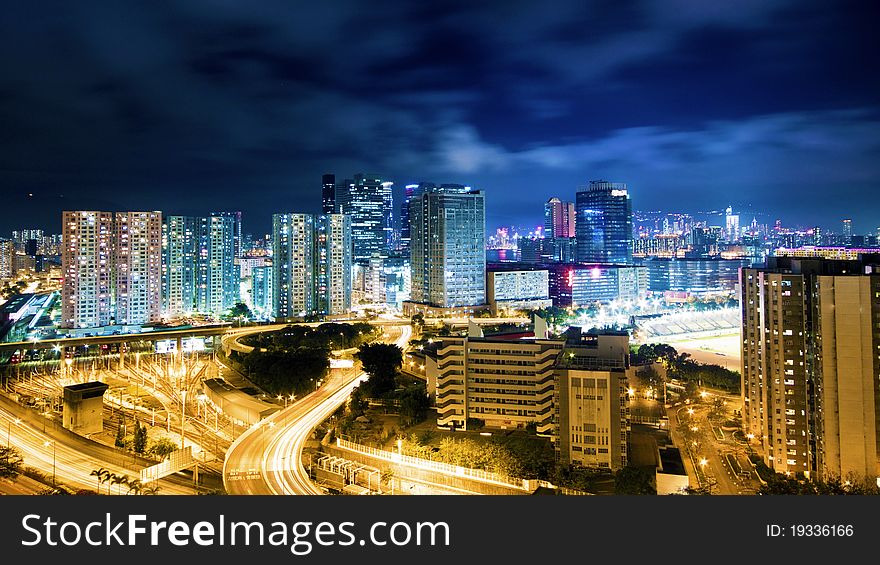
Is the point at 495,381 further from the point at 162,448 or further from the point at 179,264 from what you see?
the point at 179,264

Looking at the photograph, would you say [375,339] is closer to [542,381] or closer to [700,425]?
[542,381]

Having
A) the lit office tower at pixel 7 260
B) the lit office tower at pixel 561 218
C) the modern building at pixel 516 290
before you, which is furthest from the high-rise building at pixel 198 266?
the lit office tower at pixel 561 218

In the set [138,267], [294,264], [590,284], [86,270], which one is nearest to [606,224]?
[590,284]

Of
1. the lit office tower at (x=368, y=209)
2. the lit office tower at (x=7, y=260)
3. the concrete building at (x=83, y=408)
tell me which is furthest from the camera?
the lit office tower at (x=368, y=209)

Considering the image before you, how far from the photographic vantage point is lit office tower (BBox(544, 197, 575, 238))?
28.7 meters

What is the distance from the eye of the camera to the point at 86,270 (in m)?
13.6

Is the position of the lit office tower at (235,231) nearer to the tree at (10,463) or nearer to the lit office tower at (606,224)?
the tree at (10,463)

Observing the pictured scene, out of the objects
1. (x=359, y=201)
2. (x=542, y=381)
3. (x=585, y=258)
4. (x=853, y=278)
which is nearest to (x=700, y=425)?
(x=542, y=381)

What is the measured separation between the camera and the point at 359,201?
94.9 ft

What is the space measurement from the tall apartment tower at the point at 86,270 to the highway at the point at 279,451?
8134 millimetres

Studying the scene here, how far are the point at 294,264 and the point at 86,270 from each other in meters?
4.93

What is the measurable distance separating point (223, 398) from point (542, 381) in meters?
4.39

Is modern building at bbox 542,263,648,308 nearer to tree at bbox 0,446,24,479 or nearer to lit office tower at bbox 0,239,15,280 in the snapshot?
tree at bbox 0,446,24,479

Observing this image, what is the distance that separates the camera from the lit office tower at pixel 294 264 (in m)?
16.1
